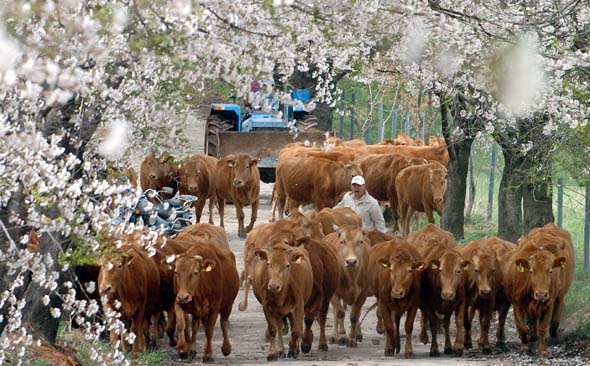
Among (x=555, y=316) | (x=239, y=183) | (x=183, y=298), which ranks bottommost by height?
(x=555, y=316)

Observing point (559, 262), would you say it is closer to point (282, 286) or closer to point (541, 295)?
point (541, 295)

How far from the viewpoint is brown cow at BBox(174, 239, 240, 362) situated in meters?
15.3

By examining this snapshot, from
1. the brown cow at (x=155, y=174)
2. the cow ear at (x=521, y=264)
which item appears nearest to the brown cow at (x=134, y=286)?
the cow ear at (x=521, y=264)

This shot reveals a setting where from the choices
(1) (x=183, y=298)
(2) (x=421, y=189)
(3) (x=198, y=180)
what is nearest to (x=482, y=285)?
(1) (x=183, y=298)

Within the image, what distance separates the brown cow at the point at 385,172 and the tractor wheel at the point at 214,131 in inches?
208

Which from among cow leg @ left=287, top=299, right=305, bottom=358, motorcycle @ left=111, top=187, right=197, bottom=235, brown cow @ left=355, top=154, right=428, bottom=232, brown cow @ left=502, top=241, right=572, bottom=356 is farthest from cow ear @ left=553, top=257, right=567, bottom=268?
brown cow @ left=355, top=154, right=428, bottom=232

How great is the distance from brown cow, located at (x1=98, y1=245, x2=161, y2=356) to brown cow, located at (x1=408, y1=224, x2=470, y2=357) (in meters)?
3.35

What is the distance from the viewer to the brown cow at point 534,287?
1608 cm

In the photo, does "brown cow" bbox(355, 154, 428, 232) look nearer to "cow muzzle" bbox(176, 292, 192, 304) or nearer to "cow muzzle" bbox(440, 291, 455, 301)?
"cow muzzle" bbox(440, 291, 455, 301)

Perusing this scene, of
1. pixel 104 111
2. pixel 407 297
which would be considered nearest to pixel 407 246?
pixel 407 297

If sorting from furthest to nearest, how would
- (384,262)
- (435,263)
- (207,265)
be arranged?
1. (435,263)
2. (384,262)
3. (207,265)

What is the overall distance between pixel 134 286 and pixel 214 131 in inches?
713

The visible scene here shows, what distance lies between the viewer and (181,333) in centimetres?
1522

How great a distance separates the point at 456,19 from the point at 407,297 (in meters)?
3.80
